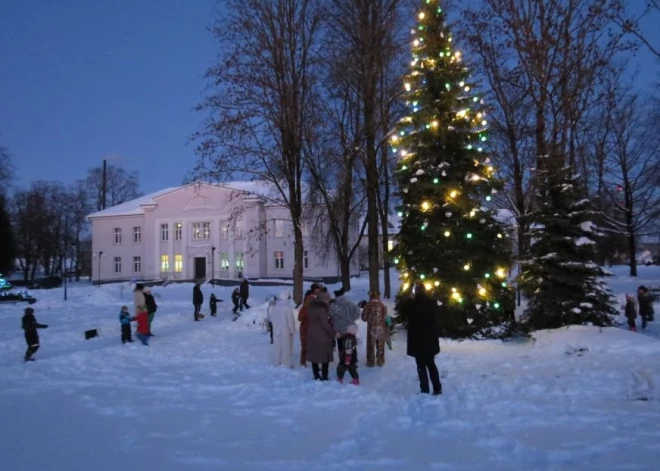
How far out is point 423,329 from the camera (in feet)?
→ 29.8

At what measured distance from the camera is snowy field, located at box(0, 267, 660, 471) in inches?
235

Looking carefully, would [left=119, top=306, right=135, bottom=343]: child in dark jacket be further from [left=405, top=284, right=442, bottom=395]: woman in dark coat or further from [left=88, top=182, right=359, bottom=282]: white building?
[left=88, top=182, right=359, bottom=282]: white building

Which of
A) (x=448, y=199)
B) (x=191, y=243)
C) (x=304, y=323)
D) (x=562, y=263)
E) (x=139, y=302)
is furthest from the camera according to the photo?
(x=191, y=243)

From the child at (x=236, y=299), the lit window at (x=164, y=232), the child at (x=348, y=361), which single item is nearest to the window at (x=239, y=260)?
the lit window at (x=164, y=232)

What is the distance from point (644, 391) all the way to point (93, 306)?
31407 millimetres

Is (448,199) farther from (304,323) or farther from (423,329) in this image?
(423,329)

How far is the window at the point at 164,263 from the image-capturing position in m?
60.7

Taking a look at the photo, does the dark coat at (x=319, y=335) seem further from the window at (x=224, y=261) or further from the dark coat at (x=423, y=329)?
the window at (x=224, y=261)

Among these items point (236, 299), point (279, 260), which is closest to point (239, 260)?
point (279, 260)

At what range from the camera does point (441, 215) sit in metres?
16.9

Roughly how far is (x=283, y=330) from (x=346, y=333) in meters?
1.89

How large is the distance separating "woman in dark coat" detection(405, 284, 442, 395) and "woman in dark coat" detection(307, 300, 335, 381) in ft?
7.00

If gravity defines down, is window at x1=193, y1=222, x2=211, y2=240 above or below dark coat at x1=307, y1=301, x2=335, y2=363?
above

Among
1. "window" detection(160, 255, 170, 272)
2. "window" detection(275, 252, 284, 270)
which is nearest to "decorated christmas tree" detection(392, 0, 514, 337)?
"window" detection(275, 252, 284, 270)
